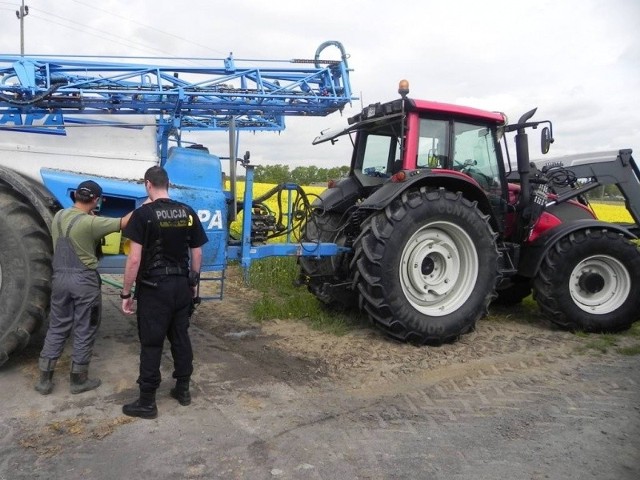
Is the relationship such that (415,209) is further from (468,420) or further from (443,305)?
(468,420)

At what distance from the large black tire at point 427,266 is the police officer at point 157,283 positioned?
1760mm

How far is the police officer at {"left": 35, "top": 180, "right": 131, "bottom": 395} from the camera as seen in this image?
3.80 m

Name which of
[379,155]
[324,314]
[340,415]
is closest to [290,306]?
[324,314]

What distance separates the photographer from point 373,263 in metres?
4.78

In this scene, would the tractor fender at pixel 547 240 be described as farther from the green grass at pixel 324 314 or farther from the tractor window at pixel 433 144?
the tractor window at pixel 433 144

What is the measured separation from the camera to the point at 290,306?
615 cm

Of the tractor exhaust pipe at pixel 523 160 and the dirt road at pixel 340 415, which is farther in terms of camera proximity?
the tractor exhaust pipe at pixel 523 160

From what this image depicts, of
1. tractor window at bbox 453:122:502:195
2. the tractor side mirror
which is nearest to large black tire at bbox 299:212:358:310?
tractor window at bbox 453:122:502:195

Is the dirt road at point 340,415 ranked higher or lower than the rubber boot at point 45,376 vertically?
lower

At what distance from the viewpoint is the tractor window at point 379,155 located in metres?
5.99

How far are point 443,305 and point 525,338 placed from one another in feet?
3.05

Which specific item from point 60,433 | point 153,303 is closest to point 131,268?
point 153,303

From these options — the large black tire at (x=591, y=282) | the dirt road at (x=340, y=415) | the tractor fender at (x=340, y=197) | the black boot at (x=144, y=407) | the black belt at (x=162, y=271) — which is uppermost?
the tractor fender at (x=340, y=197)

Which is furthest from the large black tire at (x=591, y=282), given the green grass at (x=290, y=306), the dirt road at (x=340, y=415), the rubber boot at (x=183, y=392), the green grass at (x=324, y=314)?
the rubber boot at (x=183, y=392)
